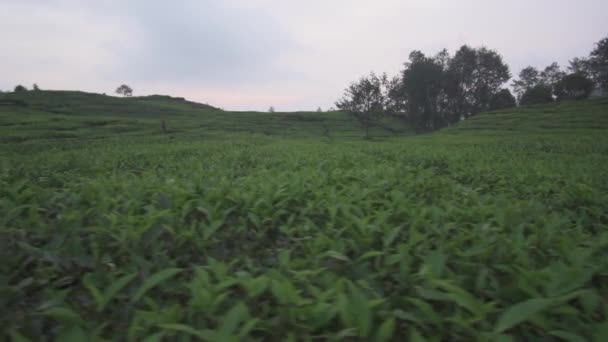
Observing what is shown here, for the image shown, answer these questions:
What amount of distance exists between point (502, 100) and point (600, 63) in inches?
764

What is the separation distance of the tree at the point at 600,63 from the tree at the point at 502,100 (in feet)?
46.8

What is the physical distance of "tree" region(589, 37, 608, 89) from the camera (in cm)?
4972

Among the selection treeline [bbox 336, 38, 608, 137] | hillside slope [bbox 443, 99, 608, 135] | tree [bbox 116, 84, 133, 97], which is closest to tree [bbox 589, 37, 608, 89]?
treeline [bbox 336, 38, 608, 137]

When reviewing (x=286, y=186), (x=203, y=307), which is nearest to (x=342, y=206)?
(x=286, y=186)

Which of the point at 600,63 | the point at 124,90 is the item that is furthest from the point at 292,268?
the point at 124,90

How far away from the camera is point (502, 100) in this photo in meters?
53.2

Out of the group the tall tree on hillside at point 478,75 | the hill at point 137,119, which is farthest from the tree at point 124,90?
the tall tree on hillside at point 478,75

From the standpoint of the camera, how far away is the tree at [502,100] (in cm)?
5281

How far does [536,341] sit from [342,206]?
152 centimetres

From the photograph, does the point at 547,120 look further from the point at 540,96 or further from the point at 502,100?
the point at 540,96

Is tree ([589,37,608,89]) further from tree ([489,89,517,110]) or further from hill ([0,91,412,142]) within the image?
hill ([0,91,412,142])

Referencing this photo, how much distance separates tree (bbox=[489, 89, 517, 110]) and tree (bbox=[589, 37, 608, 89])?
14.3 m

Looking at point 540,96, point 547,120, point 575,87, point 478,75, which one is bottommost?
point 547,120

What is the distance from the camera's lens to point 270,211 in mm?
2531
